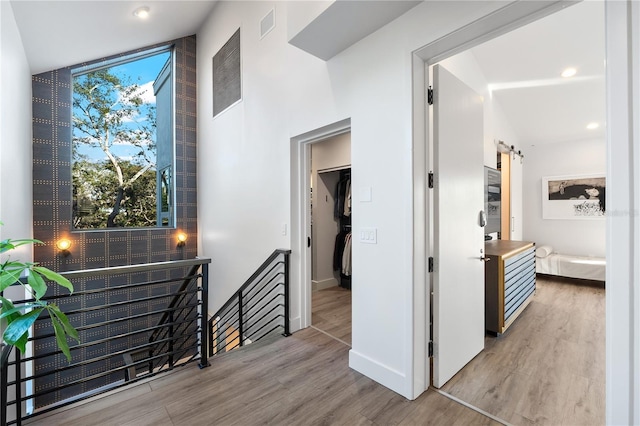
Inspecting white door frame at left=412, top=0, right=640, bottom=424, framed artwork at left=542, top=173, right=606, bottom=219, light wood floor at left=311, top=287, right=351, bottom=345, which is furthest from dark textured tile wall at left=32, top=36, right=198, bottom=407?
framed artwork at left=542, top=173, right=606, bottom=219

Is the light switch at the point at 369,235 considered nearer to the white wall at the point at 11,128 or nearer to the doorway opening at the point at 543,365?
the doorway opening at the point at 543,365

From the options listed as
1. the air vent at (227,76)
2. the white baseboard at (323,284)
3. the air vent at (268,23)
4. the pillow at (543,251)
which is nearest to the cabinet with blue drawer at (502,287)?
the white baseboard at (323,284)

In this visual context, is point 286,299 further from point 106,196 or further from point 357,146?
point 106,196

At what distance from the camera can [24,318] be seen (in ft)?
4.03

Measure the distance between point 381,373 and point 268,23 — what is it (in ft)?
12.0

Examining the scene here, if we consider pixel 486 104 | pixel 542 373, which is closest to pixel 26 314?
pixel 542 373

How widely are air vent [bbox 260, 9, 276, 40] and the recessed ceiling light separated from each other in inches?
61.5

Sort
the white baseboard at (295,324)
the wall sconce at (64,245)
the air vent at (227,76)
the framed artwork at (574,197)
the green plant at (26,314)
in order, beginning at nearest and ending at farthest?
the green plant at (26,314)
the white baseboard at (295,324)
the air vent at (227,76)
the wall sconce at (64,245)
the framed artwork at (574,197)

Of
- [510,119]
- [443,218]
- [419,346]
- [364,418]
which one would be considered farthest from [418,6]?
[510,119]

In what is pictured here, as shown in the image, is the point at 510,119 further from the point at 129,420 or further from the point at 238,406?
the point at 129,420

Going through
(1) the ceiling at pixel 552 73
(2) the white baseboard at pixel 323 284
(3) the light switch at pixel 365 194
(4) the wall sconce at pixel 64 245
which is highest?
(1) the ceiling at pixel 552 73

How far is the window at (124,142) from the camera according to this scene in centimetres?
446

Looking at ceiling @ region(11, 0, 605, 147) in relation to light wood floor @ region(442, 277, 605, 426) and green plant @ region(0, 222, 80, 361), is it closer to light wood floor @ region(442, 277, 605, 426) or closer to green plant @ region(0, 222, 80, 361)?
green plant @ region(0, 222, 80, 361)

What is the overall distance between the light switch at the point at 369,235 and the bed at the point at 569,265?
4.49 m
